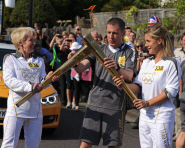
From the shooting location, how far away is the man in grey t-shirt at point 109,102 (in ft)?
13.3

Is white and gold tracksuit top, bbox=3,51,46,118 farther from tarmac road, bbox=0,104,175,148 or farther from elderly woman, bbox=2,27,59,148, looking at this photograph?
tarmac road, bbox=0,104,175,148

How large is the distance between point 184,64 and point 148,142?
6.42 ft

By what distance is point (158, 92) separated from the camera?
3.69 m

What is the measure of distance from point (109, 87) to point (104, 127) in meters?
0.48

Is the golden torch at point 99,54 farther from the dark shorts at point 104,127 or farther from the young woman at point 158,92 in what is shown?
the dark shorts at point 104,127

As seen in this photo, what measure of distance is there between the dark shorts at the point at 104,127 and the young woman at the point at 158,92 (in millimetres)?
394

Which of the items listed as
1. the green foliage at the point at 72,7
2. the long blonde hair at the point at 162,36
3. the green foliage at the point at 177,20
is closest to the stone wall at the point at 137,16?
the green foliage at the point at 177,20

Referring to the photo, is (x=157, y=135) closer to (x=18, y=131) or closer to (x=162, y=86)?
(x=162, y=86)

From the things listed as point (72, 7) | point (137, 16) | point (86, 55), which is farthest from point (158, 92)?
point (72, 7)

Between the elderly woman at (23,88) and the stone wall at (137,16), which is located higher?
the stone wall at (137,16)

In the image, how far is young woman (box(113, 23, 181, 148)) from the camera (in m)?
3.60

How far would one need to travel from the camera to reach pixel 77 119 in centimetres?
839

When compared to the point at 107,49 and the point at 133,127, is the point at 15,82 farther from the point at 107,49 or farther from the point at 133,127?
the point at 133,127

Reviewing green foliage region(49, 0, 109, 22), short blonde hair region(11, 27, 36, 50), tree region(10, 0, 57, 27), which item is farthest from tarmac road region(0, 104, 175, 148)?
green foliage region(49, 0, 109, 22)
